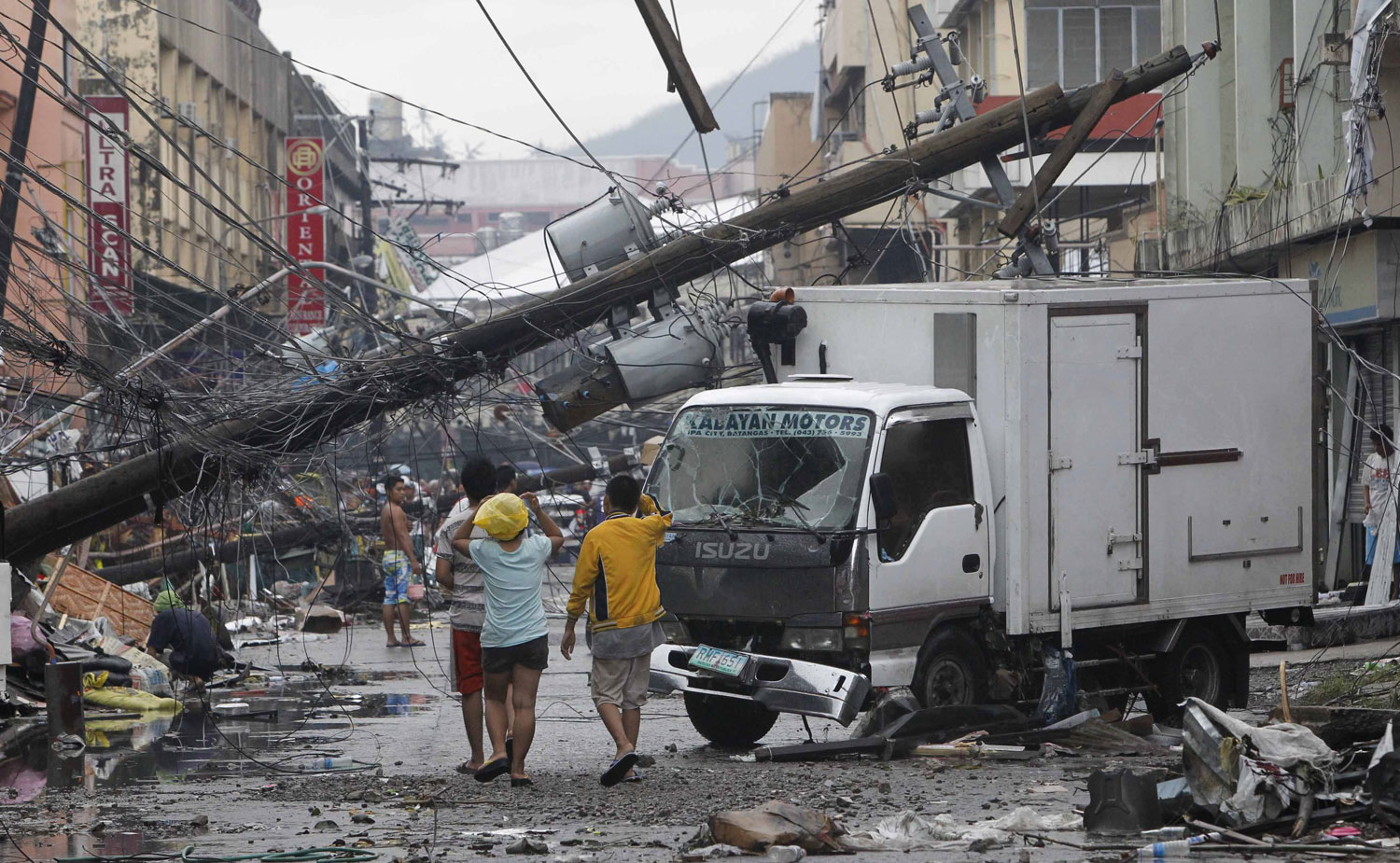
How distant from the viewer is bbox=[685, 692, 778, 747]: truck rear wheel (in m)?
11.2

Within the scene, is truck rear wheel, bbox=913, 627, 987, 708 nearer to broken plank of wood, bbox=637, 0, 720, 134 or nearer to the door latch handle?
the door latch handle

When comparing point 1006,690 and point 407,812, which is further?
point 1006,690

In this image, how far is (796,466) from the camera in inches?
425

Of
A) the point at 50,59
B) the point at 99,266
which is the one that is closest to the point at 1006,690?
the point at 99,266

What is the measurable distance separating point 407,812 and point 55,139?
2147cm

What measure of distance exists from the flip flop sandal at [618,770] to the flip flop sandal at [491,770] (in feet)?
1.84

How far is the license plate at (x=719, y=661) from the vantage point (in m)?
10.3

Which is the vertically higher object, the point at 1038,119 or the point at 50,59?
the point at 50,59

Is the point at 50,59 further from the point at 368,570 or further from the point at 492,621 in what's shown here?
the point at 492,621

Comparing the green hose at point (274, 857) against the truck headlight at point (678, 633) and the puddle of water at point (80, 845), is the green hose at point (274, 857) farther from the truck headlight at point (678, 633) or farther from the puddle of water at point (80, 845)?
the truck headlight at point (678, 633)

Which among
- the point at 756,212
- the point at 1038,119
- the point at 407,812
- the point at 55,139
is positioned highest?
the point at 55,139

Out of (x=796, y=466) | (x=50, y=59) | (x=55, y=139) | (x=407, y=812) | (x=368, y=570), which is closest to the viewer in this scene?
(x=407, y=812)

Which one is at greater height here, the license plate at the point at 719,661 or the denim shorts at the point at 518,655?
the denim shorts at the point at 518,655

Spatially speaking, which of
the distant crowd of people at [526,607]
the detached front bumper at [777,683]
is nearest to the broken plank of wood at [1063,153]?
the detached front bumper at [777,683]
